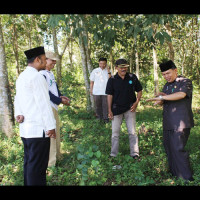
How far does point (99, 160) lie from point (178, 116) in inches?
69.0

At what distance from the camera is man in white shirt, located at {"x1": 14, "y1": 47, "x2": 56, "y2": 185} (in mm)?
2908

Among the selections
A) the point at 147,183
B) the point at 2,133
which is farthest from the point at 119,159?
the point at 2,133

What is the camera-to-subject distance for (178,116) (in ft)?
12.0

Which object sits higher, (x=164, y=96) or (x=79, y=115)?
(x=164, y=96)

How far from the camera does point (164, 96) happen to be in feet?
11.8

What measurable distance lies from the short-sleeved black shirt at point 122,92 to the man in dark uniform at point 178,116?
853mm

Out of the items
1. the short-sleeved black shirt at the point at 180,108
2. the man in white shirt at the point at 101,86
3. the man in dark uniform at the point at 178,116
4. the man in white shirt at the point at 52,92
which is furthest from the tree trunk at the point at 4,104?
the short-sleeved black shirt at the point at 180,108

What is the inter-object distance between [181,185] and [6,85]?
190 inches

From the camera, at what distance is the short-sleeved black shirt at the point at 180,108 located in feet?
11.7

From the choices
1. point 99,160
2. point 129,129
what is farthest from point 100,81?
point 99,160

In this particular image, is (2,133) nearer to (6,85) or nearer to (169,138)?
(6,85)

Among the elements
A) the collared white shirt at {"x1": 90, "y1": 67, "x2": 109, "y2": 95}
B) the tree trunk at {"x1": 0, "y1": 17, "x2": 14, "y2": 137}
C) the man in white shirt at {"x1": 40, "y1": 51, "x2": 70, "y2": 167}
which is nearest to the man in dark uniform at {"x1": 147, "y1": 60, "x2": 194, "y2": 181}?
the man in white shirt at {"x1": 40, "y1": 51, "x2": 70, "y2": 167}

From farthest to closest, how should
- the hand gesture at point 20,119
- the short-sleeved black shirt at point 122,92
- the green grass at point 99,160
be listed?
1. the short-sleeved black shirt at point 122,92
2. the green grass at point 99,160
3. the hand gesture at point 20,119

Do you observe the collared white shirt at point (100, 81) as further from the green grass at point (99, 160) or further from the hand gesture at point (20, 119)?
the hand gesture at point (20, 119)
